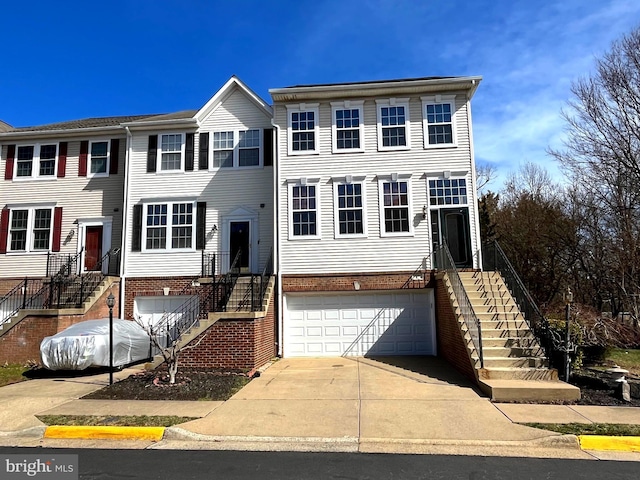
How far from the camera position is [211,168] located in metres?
15.4

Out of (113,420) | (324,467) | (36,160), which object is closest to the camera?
(324,467)

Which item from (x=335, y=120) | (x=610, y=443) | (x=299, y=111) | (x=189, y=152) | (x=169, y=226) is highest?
(x=299, y=111)

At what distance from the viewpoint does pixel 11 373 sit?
11086 millimetres

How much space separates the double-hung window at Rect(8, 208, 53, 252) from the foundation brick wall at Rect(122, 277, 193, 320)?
4374mm

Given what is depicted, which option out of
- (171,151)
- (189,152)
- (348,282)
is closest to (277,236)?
(348,282)

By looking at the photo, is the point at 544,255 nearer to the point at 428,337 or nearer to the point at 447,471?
the point at 428,337

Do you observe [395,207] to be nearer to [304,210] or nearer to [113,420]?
[304,210]

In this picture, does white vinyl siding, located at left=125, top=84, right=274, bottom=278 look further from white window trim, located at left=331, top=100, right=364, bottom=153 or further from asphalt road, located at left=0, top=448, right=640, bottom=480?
asphalt road, located at left=0, top=448, right=640, bottom=480

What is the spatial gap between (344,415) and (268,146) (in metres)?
10.7

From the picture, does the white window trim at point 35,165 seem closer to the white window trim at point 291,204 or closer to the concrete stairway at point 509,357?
the white window trim at point 291,204

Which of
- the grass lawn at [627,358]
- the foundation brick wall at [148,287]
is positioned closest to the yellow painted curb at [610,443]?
the grass lawn at [627,358]

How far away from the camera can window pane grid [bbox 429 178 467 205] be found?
44.4ft

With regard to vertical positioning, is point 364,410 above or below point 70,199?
below

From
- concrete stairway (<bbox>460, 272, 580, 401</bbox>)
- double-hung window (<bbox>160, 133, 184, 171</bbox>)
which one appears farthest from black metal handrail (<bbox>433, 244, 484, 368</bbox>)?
double-hung window (<bbox>160, 133, 184, 171</bbox>)
